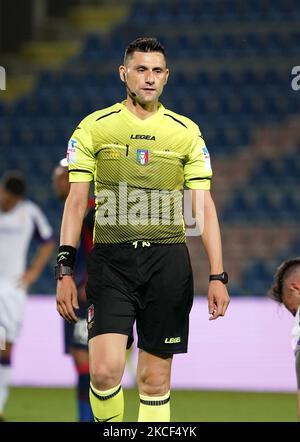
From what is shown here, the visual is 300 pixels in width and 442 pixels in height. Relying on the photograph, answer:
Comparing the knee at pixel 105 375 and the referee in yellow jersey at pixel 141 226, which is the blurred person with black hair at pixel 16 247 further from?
the knee at pixel 105 375

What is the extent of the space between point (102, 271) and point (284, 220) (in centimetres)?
869

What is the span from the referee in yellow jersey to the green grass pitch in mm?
2987

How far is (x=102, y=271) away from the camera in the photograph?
4586 millimetres

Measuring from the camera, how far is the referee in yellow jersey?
14.9ft

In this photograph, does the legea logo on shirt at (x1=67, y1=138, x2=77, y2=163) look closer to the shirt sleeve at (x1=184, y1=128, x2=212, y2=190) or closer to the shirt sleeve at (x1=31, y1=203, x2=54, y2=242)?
the shirt sleeve at (x1=184, y1=128, x2=212, y2=190)

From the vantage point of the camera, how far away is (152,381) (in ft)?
14.9

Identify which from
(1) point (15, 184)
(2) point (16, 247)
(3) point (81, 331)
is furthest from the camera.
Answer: (2) point (16, 247)

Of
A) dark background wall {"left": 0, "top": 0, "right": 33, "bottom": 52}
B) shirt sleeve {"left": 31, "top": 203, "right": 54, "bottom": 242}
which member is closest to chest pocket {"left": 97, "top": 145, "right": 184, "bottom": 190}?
shirt sleeve {"left": 31, "top": 203, "right": 54, "bottom": 242}

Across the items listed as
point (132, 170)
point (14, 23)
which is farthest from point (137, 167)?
point (14, 23)

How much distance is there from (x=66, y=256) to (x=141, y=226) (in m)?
0.35

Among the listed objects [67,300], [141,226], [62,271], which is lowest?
[67,300]

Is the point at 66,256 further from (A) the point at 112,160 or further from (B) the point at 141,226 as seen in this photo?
(A) the point at 112,160

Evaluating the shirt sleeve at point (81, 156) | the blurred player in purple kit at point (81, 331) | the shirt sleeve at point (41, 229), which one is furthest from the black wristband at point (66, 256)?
the shirt sleeve at point (41, 229)

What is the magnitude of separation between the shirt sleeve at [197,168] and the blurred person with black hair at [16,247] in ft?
13.3
